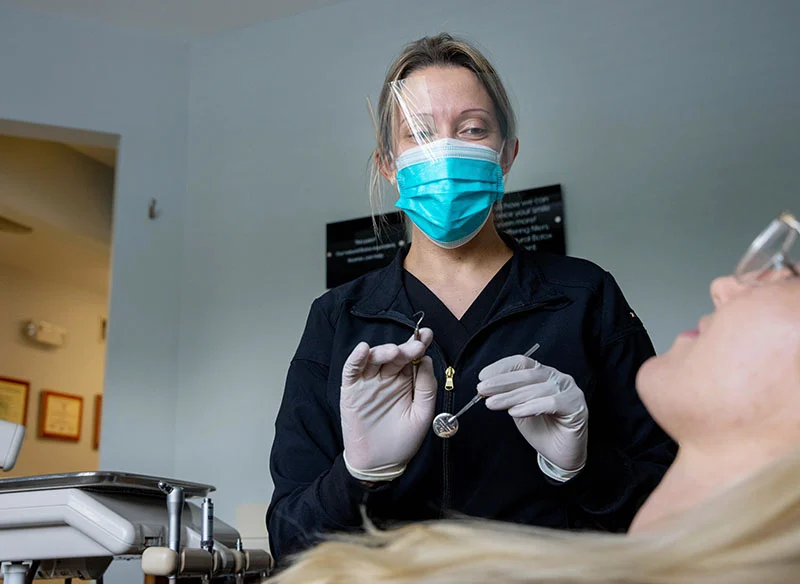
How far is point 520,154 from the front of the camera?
3.00m

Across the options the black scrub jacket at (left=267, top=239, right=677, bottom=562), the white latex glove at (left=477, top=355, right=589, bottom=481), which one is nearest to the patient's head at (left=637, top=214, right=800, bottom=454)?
the white latex glove at (left=477, top=355, right=589, bottom=481)

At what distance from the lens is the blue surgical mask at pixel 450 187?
1.31 metres

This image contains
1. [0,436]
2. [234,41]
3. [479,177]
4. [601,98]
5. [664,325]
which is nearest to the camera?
[479,177]

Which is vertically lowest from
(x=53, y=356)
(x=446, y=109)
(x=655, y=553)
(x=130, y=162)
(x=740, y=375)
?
(x=655, y=553)

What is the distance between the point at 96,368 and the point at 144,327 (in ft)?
8.32

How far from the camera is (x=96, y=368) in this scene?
566 centimetres

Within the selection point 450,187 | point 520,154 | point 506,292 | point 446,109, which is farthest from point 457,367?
point 520,154

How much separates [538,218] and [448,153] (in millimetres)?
1665

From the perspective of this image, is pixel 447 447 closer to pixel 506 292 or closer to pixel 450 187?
pixel 506 292

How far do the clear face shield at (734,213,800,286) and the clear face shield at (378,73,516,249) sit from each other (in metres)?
0.63

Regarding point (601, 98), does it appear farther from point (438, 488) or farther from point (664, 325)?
point (438, 488)

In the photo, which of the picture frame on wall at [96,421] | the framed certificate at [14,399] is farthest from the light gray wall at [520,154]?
the picture frame on wall at [96,421]

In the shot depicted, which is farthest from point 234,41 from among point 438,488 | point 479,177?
point 438,488

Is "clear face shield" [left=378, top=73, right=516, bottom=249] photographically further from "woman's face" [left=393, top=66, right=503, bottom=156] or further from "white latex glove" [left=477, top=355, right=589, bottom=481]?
"white latex glove" [left=477, top=355, right=589, bottom=481]
